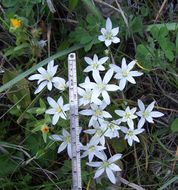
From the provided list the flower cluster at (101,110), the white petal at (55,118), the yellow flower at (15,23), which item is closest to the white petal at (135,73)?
the flower cluster at (101,110)

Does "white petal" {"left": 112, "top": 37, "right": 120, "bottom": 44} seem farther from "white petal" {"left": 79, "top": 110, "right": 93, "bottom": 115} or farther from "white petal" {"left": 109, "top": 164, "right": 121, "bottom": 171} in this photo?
"white petal" {"left": 109, "top": 164, "right": 121, "bottom": 171}

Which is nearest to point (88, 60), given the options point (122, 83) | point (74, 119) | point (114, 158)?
point (122, 83)

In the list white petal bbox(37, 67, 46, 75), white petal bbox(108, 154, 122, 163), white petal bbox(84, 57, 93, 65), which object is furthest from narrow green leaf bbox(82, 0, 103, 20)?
white petal bbox(108, 154, 122, 163)

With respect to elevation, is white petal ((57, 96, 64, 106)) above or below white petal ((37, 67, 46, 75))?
below

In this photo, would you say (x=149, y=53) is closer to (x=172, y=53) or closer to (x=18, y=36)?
(x=172, y=53)

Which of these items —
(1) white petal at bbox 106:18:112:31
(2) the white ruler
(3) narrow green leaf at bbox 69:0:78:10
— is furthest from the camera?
(3) narrow green leaf at bbox 69:0:78:10

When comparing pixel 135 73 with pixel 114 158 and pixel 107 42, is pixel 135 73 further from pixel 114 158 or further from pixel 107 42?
pixel 114 158

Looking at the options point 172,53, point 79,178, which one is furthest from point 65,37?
point 79,178
